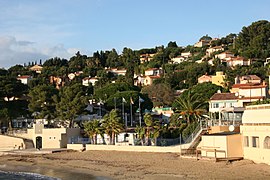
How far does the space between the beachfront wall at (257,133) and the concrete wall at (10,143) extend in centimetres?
3188

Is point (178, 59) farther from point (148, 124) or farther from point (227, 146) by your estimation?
point (227, 146)

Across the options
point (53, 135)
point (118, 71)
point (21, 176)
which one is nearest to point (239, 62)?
point (118, 71)

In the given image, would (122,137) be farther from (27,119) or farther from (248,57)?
(248,57)

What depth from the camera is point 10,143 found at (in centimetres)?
5406

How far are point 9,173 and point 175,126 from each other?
18.7 metres

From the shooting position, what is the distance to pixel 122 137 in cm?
4619

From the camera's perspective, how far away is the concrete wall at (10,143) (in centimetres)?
5338

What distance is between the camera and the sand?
86.4 feet

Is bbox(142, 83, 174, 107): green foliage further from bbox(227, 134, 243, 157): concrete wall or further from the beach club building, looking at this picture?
bbox(227, 134, 243, 157): concrete wall

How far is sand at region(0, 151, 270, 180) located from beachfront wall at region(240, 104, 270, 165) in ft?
2.33

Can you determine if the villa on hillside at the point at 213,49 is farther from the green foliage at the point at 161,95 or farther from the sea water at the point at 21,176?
the sea water at the point at 21,176

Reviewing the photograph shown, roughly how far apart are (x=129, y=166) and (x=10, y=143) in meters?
26.1

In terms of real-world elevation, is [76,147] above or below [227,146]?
below

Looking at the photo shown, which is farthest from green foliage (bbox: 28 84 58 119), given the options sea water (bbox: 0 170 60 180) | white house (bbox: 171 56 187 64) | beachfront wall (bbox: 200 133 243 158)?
white house (bbox: 171 56 187 64)
